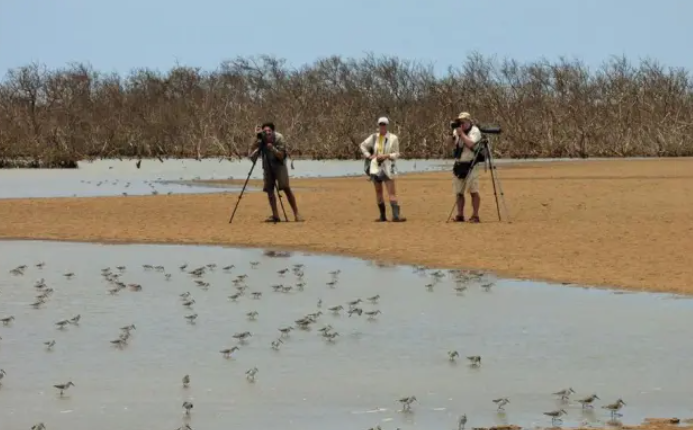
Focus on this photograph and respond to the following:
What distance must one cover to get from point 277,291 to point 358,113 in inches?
1715

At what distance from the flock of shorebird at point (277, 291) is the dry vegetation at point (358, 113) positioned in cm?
3447

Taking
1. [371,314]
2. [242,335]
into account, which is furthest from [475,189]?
[242,335]

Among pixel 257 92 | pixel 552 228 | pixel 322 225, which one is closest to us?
pixel 552 228

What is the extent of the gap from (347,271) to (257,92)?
192 ft

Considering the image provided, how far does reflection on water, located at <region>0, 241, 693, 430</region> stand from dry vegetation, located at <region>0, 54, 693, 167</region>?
36105 millimetres

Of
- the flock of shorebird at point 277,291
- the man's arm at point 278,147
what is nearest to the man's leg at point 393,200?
the man's arm at point 278,147

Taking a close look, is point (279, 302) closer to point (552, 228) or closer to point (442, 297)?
point (442, 297)

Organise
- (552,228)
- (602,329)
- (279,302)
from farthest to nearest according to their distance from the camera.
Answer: (552,228), (279,302), (602,329)

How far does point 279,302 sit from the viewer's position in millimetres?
15008

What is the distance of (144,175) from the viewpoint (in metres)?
45.9

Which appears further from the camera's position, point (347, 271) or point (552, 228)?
point (552, 228)

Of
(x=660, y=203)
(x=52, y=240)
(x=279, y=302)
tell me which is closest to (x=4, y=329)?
(x=279, y=302)

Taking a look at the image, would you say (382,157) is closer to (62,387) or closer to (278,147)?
(278,147)

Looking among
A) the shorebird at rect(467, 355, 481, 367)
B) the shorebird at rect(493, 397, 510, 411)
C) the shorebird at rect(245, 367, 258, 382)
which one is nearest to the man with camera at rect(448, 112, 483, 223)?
the shorebird at rect(467, 355, 481, 367)
